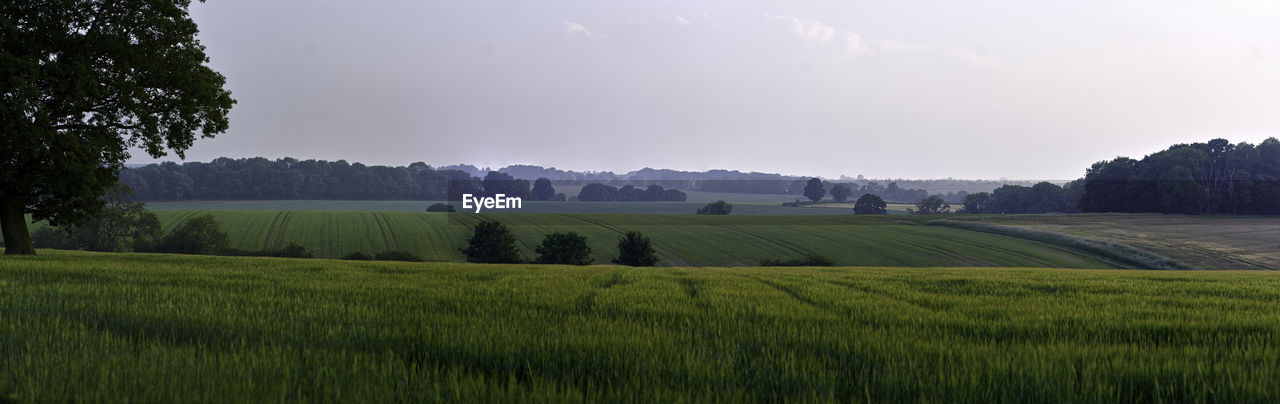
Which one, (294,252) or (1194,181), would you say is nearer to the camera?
(294,252)

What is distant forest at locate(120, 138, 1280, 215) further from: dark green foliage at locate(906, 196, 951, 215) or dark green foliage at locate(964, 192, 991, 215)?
dark green foliage at locate(906, 196, 951, 215)

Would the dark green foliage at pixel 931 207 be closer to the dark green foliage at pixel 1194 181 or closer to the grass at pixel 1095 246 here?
the dark green foliage at pixel 1194 181

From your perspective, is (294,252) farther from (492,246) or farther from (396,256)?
(492,246)

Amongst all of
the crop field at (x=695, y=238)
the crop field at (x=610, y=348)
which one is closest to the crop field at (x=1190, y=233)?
the crop field at (x=695, y=238)

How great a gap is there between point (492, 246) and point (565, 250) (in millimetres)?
7742

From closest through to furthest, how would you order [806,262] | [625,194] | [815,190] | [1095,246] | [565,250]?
[565,250] → [806,262] → [1095,246] → [815,190] → [625,194]

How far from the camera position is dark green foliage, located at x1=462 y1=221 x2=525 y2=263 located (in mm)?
59938

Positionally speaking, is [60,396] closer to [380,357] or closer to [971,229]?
[380,357]

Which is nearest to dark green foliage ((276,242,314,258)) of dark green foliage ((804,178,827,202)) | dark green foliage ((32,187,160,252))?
dark green foliage ((32,187,160,252))

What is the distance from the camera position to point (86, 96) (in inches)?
746

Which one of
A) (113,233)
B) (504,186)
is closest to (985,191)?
(504,186)

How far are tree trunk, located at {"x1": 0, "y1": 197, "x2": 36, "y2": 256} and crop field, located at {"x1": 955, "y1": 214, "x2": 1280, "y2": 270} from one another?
84291mm

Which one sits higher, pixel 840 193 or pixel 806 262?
pixel 840 193

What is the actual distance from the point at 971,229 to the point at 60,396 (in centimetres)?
10192
